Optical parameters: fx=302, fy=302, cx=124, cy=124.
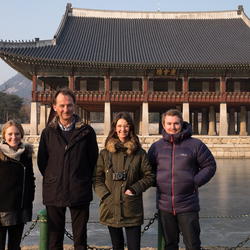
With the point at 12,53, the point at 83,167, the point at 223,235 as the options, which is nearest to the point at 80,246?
the point at 83,167

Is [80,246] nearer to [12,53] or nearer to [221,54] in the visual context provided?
[12,53]

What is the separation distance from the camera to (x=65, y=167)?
324 cm

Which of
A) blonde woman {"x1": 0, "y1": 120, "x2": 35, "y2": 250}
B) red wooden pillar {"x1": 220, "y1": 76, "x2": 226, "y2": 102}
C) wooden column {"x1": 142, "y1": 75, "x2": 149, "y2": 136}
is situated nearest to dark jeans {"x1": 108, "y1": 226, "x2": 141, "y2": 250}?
blonde woman {"x1": 0, "y1": 120, "x2": 35, "y2": 250}

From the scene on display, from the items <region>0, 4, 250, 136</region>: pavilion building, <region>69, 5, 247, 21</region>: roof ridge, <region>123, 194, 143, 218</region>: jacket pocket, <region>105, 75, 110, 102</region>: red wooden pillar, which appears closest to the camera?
<region>123, 194, 143, 218</region>: jacket pocket

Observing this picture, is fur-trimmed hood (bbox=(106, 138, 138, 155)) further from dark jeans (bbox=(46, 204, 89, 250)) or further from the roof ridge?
the roof ridge

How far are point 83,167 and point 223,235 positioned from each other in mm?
3147

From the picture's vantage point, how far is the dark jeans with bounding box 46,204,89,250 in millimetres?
3270

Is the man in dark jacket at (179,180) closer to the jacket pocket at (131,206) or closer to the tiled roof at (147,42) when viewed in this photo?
the jacket pocket at (131,206)

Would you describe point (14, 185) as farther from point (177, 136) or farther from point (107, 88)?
point (107, 88)

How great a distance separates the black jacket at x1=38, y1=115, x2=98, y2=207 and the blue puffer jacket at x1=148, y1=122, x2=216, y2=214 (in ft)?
2.68

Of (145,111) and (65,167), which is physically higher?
(145,111)

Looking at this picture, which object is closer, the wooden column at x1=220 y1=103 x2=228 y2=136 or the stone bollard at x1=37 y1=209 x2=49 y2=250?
the stone bollard at x1=37 y1=209 x2=49 y2=250

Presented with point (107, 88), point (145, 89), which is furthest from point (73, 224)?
point (145, 89)

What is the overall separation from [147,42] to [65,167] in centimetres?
2299
